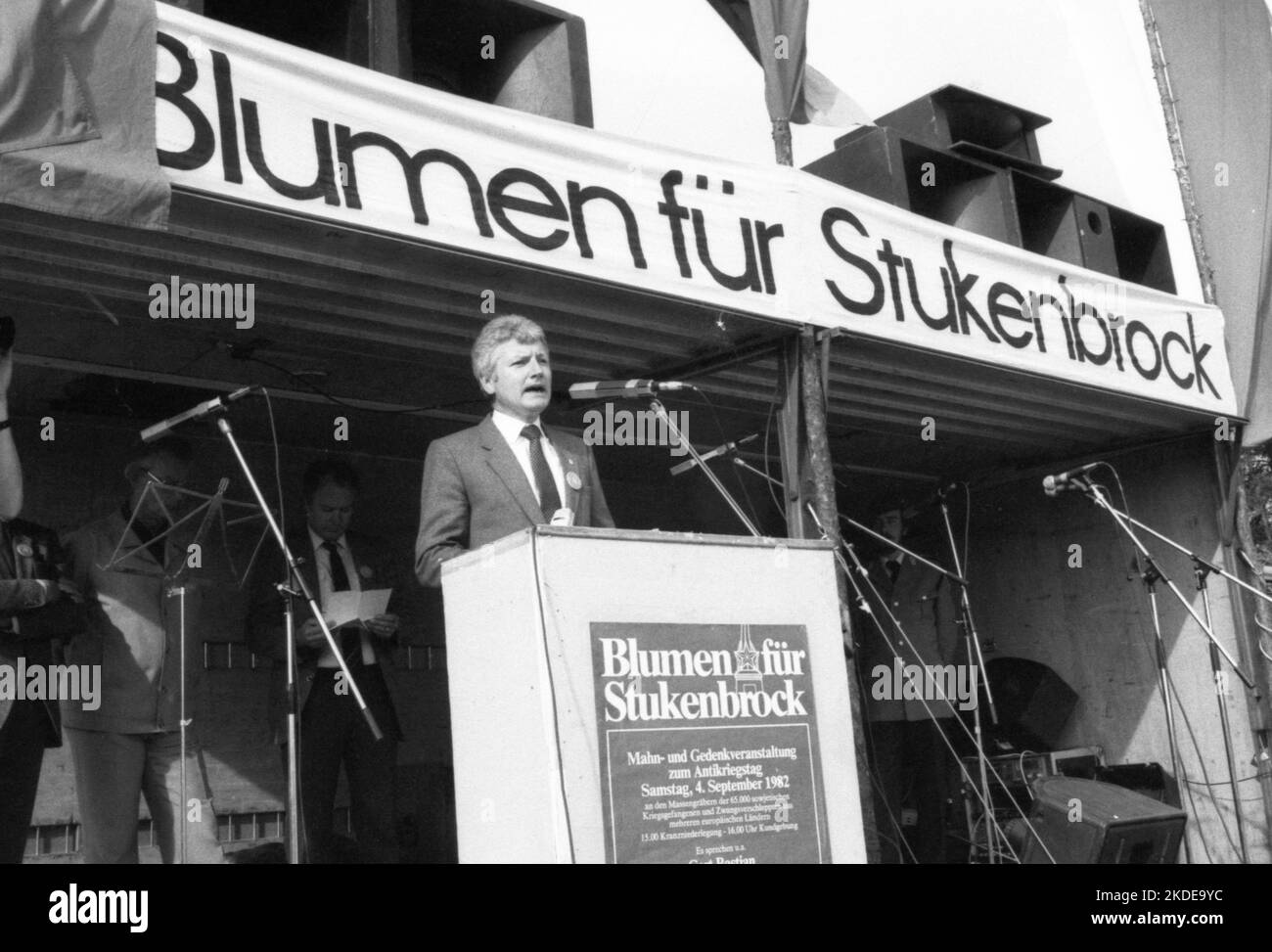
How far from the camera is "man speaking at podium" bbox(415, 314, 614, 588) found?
3688 millimetres

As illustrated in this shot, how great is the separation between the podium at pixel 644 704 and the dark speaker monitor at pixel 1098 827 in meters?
3.08

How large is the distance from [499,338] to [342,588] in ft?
6.59

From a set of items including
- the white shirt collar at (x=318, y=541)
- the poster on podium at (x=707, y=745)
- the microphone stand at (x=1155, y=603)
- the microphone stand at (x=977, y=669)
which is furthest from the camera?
the microphone stand at (x=977, y=669)

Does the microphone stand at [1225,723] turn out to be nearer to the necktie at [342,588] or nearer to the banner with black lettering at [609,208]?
the banner with black lettering at [609,208]

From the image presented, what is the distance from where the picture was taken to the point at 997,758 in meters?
6.98

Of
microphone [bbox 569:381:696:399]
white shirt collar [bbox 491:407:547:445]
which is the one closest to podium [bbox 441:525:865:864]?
white shirt collar [bbox 491:407:547:445]

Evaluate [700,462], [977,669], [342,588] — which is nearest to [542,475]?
[700,462]

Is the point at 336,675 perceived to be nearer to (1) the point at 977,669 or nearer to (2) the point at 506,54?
(2) the point at 506,54

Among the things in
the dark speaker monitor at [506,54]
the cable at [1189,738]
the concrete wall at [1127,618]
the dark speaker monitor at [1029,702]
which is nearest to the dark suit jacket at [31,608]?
the dark speaker monitor at [506,54]

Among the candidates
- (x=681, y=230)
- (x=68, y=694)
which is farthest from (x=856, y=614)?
(x=68, y=694)

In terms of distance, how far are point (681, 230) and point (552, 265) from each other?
24.1 inches

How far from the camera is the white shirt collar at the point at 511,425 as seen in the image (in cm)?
386

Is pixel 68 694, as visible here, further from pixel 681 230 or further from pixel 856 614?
pixel 856 614

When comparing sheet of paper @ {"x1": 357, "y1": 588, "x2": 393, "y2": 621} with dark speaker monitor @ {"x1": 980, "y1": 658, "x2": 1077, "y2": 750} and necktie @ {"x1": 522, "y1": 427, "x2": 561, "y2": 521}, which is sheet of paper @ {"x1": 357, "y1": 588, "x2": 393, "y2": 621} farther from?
dark speaker monitor @ {"x1": 980, "y1": 658, "x2": 1077, "y2": 750}
